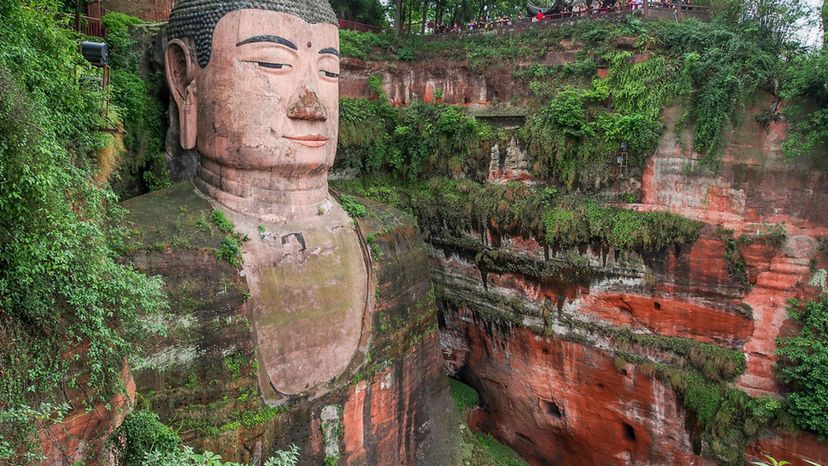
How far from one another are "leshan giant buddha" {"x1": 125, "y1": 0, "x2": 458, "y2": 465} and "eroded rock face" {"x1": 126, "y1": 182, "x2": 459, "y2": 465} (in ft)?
0.08

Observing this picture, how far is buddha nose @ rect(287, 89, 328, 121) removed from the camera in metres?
8.98

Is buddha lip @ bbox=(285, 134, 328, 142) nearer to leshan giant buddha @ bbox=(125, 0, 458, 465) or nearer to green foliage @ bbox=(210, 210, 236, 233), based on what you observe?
leshan giant buddha @ bbox=(125, 0, 458, 465)

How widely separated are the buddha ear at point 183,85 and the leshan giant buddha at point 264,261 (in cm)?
2

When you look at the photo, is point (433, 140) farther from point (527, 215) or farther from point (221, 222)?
point (221, 222)

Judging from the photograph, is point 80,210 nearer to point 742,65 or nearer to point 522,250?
point 522,250

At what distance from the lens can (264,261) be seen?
9047 mm

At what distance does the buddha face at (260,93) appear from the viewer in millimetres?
8781

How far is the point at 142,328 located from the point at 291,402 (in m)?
Answer: 3.19

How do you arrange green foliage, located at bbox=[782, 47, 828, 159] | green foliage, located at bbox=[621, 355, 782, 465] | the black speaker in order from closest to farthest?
the black speaker < green foliage, located at bbox=[782, 47, 828, 159] < green foliage, located at bbox=[621, 355, 782, 465]

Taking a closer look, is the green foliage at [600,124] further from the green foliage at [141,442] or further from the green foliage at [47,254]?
the green foliage at [47,254]

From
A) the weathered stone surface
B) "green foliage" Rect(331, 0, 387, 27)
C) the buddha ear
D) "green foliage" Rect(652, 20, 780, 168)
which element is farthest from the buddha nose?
"green foliage" Rect(331, 0, 387, 27)

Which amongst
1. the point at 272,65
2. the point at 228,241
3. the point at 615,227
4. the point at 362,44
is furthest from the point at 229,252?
the point at 362,44

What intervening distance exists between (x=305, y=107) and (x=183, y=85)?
2.31 m

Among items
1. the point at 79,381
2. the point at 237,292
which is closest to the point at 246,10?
the point at 237,292
